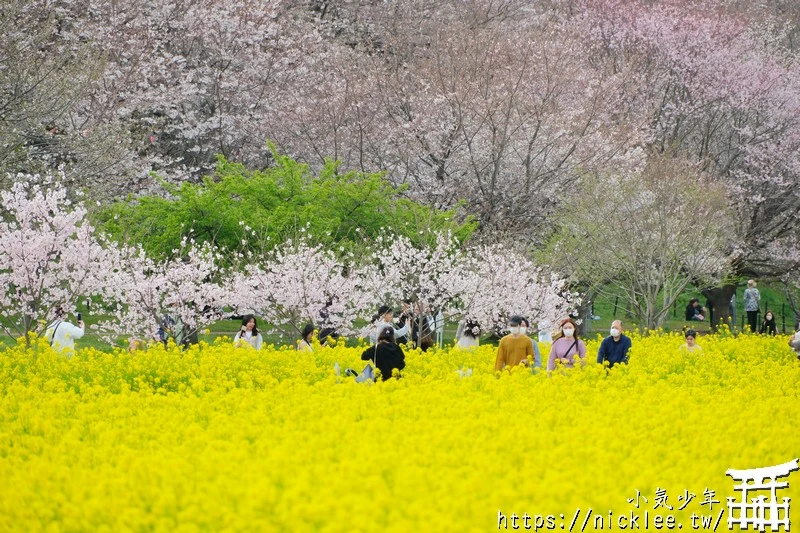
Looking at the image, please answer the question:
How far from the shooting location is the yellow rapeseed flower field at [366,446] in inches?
307

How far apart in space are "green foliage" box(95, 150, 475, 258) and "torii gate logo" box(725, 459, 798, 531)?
14204 mm

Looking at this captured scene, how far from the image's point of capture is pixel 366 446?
9.66m

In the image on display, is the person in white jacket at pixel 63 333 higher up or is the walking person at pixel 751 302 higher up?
the walking person at pixel 751 302

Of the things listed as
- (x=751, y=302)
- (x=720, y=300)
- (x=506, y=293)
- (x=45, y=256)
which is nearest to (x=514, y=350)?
(x=506, y=293)

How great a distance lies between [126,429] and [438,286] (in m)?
12.3

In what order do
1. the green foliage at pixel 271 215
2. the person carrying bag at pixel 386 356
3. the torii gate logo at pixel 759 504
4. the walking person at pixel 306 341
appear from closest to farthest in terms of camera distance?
the torii gate logo at pixel 759 504 → the person carrying bag at pixel 386 356 → the walking person at pixel 306 341 → the green foliage at pixel 271 215

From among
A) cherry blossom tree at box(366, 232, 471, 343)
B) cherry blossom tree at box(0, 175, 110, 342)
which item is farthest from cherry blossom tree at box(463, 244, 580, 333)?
cherry blossom tree at box(0, 175, 110, 342)

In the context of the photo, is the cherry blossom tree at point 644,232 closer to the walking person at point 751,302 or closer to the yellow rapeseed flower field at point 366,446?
the walking person at point 751,302

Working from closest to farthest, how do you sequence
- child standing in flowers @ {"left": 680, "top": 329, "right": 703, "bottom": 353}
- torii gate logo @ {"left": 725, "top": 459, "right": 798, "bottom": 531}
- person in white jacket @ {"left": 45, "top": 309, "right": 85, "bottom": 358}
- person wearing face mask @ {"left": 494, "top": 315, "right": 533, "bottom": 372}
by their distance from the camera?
torii gate logo @ {"left": 725, "top": 459, "right": 798, "bottom": 531}
person wearing face mask @ {"left": 494, "top": 315, "right": 533, "bottom": 372}
person in white jacket @ {"left": 45, "top": 309, "right": 85, "bottom": 358}
child standing in flowers @ {"left": 680, "top": 329, "right": 703, "bottom": 353}

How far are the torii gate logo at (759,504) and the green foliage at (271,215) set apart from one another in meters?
14.2

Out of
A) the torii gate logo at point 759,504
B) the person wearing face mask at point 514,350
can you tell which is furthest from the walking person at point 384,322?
the torii gate logo at point 759,504

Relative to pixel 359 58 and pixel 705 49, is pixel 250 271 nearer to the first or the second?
pixel 359 58

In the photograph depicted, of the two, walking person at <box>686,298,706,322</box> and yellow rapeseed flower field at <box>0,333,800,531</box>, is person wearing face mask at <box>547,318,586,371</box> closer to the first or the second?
yellow rapeseed flower field at <box>0,333,800,531</box>

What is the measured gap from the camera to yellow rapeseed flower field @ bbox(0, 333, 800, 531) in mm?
7809
